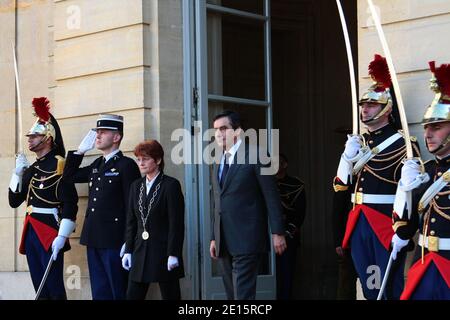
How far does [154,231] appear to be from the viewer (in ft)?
28.7

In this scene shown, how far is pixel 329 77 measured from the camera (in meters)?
13.7

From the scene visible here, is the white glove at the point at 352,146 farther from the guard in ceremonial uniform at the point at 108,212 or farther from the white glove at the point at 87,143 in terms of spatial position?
the white glove at the point at 87,143

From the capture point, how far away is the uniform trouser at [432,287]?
21.8 ft

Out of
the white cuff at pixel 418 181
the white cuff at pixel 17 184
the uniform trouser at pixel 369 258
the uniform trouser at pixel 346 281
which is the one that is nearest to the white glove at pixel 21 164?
the white cuff at pixel 17 184

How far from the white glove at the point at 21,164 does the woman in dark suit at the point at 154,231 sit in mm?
1712

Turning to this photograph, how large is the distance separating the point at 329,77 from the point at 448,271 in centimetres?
726

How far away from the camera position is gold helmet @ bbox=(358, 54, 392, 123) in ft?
25.8

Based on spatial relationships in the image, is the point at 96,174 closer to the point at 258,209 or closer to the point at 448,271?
the point at 258,209

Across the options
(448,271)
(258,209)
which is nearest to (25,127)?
(258,209)

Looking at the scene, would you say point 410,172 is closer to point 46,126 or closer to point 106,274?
point 106,274

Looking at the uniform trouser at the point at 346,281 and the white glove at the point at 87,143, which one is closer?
the white glove at the point at 87,143

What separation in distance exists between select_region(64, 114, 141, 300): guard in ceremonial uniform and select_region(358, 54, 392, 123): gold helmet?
2.36m

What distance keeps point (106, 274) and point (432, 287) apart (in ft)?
11.4

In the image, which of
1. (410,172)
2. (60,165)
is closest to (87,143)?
(60,165)
